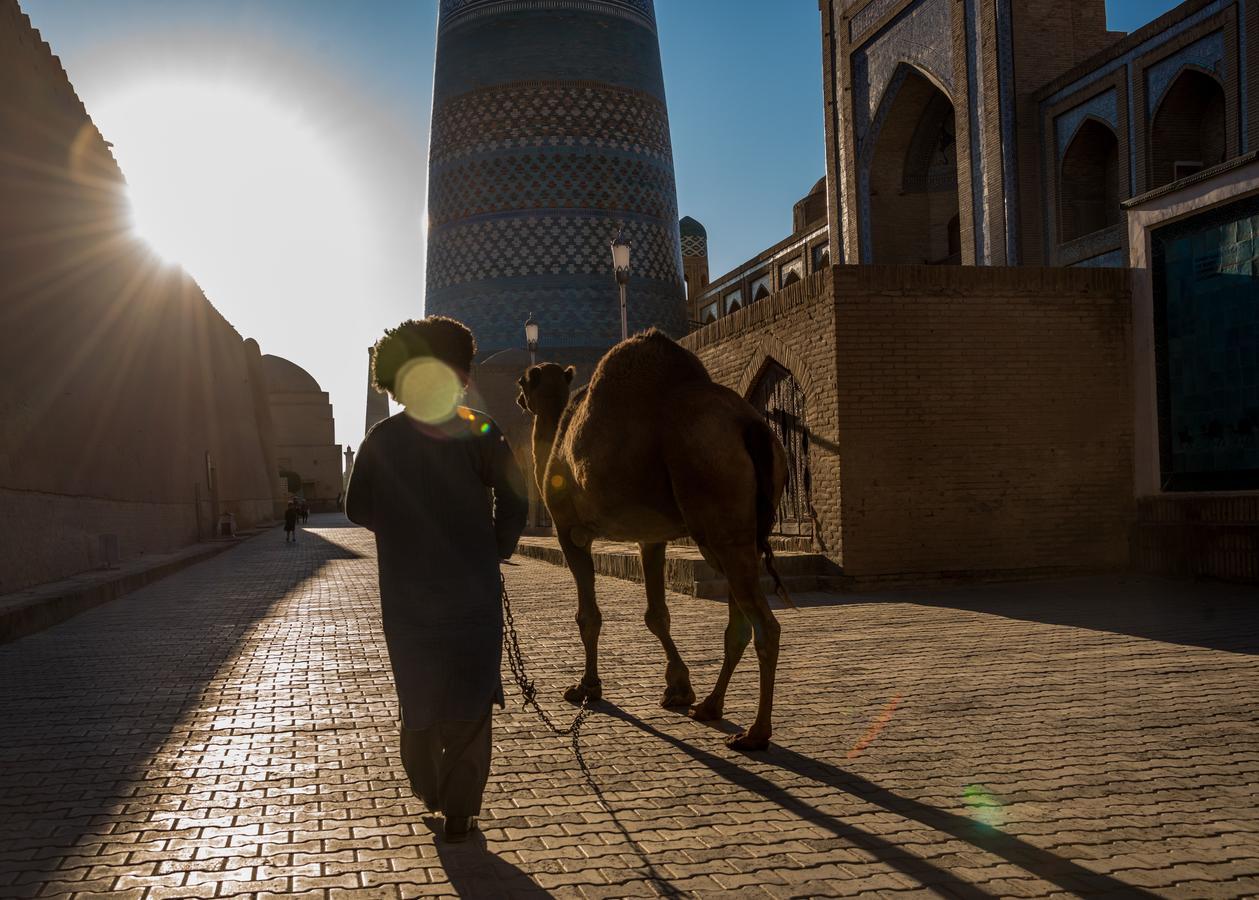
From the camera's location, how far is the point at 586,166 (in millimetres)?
40250

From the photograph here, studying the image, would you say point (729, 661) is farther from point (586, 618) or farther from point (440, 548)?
point (440, 548)

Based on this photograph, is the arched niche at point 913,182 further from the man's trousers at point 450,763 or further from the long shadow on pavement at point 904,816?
the man's trousers at point 450,763

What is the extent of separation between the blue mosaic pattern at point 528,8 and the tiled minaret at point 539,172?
51 millimetres

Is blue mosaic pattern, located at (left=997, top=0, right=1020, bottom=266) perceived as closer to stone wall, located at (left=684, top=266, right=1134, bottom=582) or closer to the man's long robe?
stone wall, located at (left=684, top=266, right=1134, bottom=582)

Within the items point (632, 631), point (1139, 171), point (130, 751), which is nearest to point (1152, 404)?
point (632, 631)

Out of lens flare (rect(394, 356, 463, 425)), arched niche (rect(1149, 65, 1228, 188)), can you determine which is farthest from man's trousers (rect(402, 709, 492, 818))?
arched niche (rect(1149, 65, 1228, 188))

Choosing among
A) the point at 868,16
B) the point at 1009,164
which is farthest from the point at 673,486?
the point at 868,16

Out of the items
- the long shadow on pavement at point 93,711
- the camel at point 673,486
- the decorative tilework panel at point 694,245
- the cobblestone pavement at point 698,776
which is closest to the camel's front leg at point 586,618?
the camel at point 673,486

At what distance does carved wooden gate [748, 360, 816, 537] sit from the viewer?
39.6 ft

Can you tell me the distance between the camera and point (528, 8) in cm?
4006

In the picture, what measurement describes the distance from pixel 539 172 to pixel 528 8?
557 cm

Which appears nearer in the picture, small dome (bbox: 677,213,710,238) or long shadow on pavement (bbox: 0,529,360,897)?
long shadow on pavement (bbox: 0,529,360,897)

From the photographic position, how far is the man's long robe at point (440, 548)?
3.74m

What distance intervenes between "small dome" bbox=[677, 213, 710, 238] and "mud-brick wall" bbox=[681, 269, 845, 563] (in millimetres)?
43033
